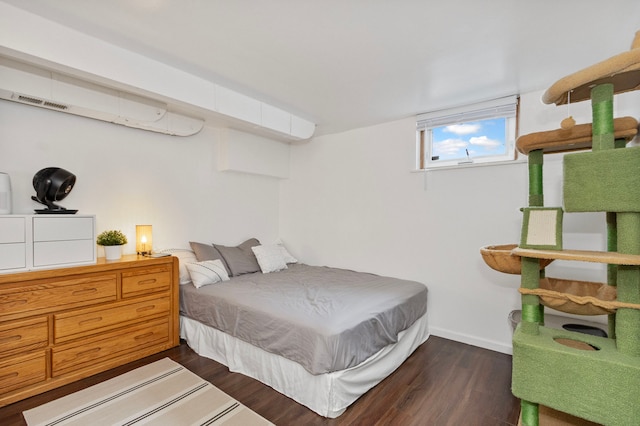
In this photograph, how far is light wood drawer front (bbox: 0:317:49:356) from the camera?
1.96 metres

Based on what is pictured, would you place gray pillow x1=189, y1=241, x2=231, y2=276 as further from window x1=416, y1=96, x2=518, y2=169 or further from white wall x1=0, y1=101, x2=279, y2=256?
window x1=416, y1=96, x2=518, y2=169

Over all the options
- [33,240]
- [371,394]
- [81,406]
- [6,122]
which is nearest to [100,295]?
[33,240]

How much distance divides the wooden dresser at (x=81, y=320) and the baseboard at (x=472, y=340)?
2608mm

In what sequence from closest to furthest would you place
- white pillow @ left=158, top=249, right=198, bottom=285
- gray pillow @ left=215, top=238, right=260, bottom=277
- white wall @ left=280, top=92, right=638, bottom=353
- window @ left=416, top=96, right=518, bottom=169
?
white wall @ left=280, top=92, right=638, bottom=353 < window @ left=416, top=96, right=518, bottom=169 < white pillow @ left=158, top=249, right=198, bottom=285 < gray pillow @ left=215, top=238, right=260, bottom=277

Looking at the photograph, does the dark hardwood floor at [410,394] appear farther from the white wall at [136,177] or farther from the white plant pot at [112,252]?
the white wall at [136,177]

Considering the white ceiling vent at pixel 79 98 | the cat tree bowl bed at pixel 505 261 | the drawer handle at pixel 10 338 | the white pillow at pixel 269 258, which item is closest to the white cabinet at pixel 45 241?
the drawer handle at pixel 10 338

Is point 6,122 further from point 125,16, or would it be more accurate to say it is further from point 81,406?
point 81,406

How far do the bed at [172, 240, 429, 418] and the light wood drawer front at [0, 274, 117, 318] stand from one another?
688 mm

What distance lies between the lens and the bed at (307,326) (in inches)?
75.8

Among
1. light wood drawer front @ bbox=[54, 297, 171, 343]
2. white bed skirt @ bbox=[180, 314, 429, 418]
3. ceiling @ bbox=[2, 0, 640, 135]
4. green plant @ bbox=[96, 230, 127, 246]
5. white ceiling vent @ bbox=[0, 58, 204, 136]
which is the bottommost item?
white bed skirt @ bbox=[180, 314, 429, 418]

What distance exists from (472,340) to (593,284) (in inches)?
70.9

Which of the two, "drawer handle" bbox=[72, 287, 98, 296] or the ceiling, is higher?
the ceiling

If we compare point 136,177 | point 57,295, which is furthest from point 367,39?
point 57,295

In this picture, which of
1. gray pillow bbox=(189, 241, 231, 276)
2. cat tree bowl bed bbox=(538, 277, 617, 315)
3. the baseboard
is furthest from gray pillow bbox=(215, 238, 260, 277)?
cat tree bowl bed bbox=(538, 277, 617, 315)
